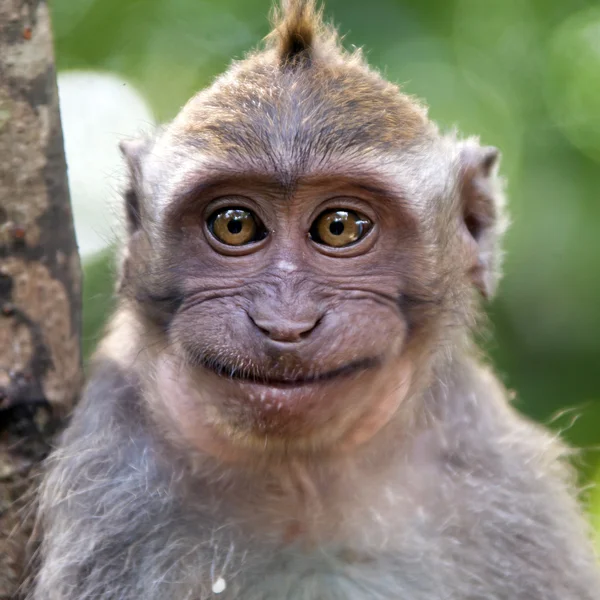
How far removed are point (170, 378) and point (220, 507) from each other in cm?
45

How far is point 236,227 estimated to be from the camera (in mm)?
2879

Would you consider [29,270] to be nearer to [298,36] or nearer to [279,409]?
[279,409]

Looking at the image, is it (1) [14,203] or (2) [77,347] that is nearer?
(1) [14,203]

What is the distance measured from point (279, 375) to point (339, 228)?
1.87ft

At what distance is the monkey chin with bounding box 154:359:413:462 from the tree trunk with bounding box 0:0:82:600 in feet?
1.20

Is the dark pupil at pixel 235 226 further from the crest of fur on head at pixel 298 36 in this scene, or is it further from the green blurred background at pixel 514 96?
the green blurred background at pixel 514 96

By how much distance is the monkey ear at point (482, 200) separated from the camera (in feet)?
10.9

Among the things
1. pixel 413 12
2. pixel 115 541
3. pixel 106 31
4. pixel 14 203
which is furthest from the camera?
pixel 106 31

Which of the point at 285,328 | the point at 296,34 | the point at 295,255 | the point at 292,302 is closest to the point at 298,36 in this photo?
the point at 296,34

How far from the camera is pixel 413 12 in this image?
5.62 metres

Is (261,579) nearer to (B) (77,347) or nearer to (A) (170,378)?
(A) (170,378)

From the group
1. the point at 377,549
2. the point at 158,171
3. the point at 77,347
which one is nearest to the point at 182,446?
the point at 77,347

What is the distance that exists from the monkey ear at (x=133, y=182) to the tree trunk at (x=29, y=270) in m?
0.30

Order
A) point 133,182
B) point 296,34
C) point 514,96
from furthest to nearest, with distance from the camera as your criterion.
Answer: point 514,96, point 133,182, point 296,34
